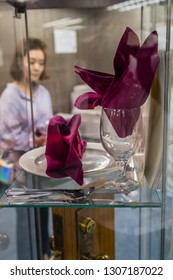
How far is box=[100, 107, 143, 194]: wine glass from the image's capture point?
1.22 ft

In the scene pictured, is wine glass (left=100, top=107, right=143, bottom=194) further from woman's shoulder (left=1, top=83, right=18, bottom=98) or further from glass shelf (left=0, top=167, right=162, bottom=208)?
woman's shoulder (left=1, top=83, right=18, bottom=98)

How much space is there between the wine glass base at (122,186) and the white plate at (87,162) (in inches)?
1.2

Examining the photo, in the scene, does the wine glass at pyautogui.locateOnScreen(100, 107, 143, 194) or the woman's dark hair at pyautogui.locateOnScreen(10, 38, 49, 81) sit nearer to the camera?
the wine glass at pyautogui.locateOnScreen(100, 107, 143, 194)

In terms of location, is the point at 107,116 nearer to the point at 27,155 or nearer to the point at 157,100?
the point at 157,100

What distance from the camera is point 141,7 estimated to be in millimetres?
502

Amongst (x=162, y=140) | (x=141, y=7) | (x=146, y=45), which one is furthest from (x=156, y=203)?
(x=141, y=7)

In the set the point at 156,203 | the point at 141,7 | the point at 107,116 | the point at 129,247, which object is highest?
the point at 141,7

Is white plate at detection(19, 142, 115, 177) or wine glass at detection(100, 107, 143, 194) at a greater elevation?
wine glass at detection(100, 107, 143, 194)

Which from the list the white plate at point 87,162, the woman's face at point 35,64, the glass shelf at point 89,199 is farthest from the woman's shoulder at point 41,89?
the glass shelf at point 89,199

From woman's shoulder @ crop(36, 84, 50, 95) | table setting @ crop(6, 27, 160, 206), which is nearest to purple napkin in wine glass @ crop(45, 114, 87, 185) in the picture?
table setting @ crop(6, 27, 160, 206)

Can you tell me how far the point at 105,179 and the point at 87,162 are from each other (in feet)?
0.19

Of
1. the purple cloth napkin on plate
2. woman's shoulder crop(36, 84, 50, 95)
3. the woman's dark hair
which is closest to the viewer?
the purple cloth napkin on plate

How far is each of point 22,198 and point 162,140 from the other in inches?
7.6

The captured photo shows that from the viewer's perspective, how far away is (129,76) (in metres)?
0.34
